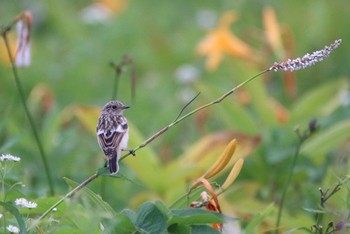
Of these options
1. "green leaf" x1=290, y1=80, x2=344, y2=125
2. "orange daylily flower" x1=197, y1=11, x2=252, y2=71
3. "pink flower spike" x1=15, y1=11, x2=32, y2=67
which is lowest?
"pink flower spike" x1=15, y1=11, x2=32, y2=67

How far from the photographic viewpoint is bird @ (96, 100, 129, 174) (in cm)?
284

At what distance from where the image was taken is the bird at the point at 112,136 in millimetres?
2844

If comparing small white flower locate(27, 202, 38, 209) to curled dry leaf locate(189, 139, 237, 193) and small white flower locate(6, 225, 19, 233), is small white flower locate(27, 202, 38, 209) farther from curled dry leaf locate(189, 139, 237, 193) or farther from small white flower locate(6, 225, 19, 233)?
curled dry leaf locate(189, 139, 237, 193)

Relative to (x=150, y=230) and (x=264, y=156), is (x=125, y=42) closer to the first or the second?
(x=264, y=156)

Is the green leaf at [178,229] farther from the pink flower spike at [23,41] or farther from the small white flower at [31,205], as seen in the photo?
the pink flower spike at [23,41]

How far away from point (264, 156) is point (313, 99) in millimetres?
646

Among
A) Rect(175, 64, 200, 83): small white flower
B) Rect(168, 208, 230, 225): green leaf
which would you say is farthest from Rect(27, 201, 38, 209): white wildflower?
Rect(175, 64, 200, 83): small white flower

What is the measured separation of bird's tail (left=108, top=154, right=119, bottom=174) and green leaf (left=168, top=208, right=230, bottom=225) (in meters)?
0.18

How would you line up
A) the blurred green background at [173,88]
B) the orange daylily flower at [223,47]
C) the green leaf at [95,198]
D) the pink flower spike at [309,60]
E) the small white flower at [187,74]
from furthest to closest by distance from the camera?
the small white flower at [187,74], the orange daylily flower at [223,47], the blurred green background at [173,88], the green leaf at [95,198], the pink flower spike at [309,60]

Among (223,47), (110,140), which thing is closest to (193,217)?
(110,140)

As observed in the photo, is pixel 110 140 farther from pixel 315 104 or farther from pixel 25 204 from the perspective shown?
pixel 315 104

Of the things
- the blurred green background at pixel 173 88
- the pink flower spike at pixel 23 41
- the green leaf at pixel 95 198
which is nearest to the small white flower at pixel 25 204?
the green leaf at pixel 95 198

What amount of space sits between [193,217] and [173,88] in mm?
4275

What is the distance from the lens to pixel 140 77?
7535 mm
